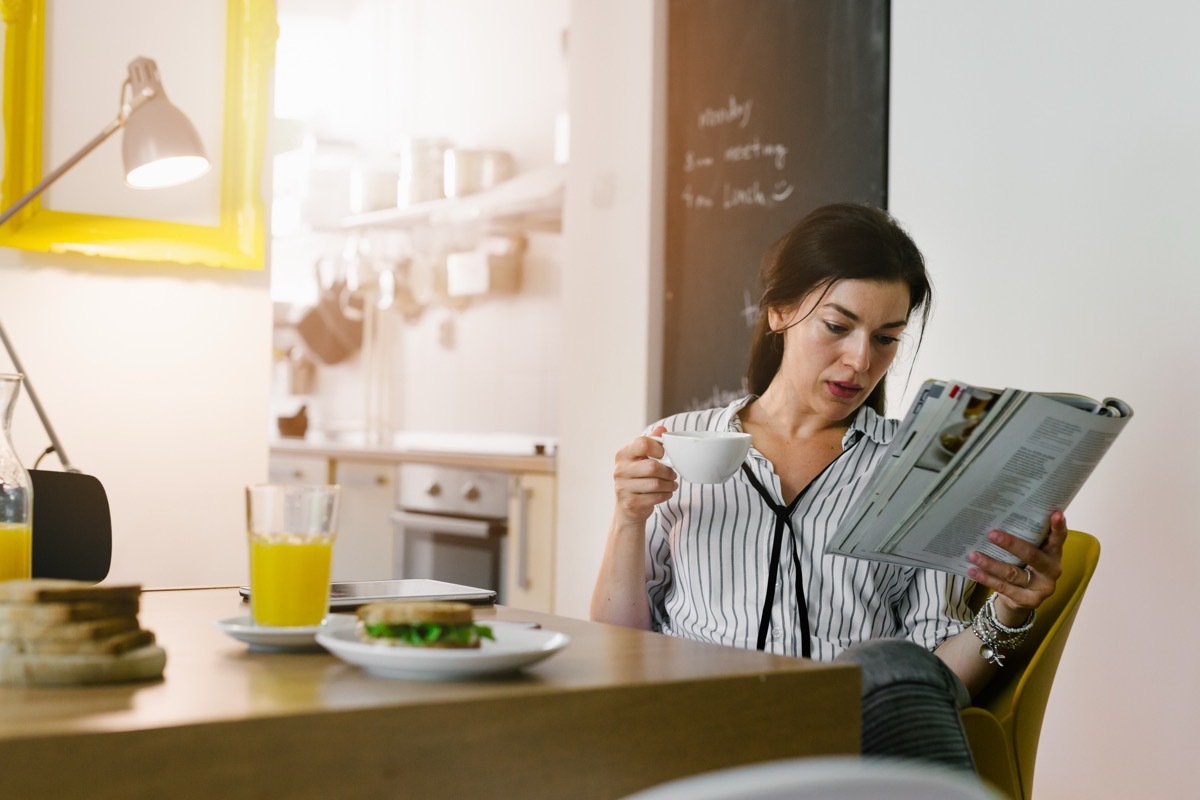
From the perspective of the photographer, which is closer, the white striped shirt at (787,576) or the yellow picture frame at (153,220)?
the white striped shirt at (787,576)

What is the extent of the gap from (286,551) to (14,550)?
0.91 ft

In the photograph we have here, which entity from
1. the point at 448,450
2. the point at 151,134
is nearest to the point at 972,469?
the point at 151,134

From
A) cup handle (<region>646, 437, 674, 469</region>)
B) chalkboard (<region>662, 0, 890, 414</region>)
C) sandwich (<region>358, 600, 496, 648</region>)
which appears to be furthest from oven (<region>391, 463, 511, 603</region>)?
sandwich (<region>358, 600, 496, 648</region>)

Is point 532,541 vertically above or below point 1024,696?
below

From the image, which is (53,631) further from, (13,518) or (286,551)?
(13,518)

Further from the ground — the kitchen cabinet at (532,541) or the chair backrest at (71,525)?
the chair backrest at (71,525)

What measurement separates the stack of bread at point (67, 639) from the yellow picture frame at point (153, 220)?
5.98ft

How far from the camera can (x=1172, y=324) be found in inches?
76.0

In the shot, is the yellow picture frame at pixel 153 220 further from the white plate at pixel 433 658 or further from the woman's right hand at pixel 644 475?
the white plate at pixel 433 658

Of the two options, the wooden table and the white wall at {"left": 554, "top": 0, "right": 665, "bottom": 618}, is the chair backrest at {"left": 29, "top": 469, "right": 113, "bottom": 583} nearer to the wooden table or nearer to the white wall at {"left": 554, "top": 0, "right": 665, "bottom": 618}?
the wooden table

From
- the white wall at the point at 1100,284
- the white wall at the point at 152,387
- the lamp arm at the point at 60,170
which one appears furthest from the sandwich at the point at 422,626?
the white wall at the point at 152,387

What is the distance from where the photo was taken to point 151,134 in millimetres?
2176

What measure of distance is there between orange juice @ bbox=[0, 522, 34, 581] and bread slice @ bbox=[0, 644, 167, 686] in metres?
0.29

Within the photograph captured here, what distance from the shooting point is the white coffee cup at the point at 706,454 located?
53.4 inches
